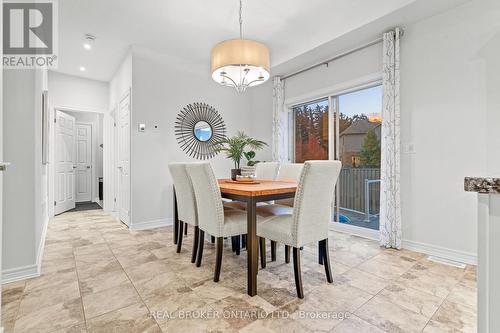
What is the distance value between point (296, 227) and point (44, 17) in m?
3.71

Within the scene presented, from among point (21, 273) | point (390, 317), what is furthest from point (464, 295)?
point (21, 273)

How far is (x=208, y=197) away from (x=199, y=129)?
2.51 m

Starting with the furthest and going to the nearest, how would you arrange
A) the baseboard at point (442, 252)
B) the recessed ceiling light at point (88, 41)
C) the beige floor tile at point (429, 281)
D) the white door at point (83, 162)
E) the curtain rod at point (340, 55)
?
the white door at point (83, 162)
the recessed ceiling light at point (88, 41)
the curtain rod at point (340, 55)
the baseboard at point (442, 252)
the beige floor tile at point (429, 281)

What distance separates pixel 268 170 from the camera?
3.32 m

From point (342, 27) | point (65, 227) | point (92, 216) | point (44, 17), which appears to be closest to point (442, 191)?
point (342, 27)

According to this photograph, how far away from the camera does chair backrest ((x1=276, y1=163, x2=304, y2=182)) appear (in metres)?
2.88

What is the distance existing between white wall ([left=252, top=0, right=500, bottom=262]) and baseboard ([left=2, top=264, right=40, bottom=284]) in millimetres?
3743

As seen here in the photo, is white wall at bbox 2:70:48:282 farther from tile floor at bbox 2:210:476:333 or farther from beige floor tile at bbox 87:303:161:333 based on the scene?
beige floor tile at bbox 87:303:161:333

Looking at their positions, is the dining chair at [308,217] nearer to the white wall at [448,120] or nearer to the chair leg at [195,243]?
the chair leg at [195,243]

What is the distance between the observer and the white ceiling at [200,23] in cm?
268

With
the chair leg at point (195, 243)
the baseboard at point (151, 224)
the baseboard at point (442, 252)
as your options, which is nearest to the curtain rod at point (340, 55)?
the baseboard at point (442, 252)

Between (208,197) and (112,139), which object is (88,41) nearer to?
(112,139)

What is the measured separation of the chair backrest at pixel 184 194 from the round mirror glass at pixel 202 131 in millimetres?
1792

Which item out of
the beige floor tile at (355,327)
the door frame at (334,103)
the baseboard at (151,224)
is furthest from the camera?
the baseboard at (151,224)
